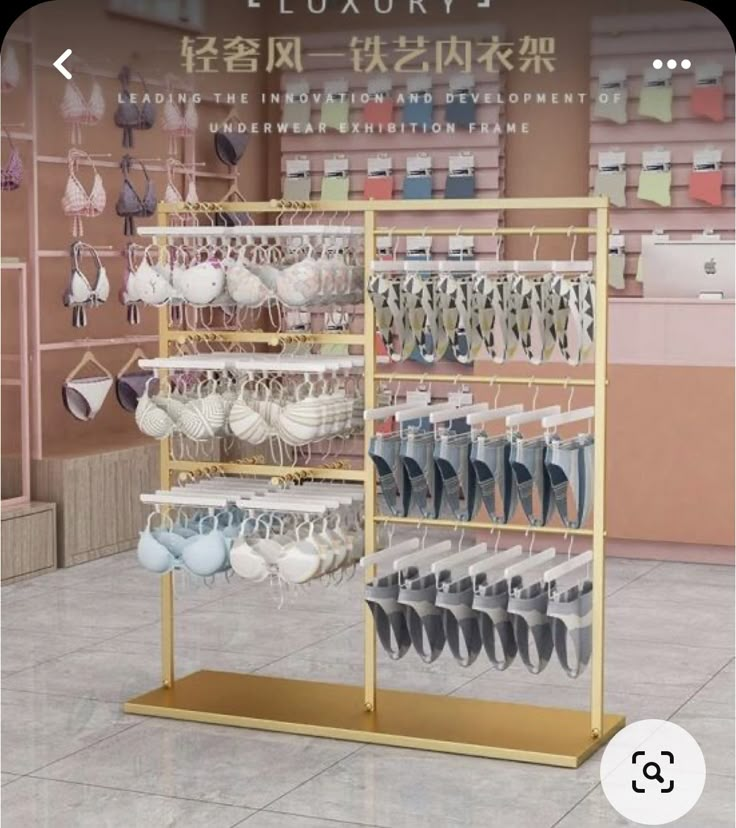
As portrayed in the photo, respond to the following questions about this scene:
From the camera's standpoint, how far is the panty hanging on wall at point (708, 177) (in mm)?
9000

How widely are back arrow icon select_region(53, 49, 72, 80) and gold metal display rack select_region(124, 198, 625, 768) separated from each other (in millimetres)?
2936

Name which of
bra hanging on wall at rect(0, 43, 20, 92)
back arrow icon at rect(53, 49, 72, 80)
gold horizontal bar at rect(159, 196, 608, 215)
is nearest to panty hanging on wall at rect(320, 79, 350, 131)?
back arrow icon at rect(53, 49, 72, 80)

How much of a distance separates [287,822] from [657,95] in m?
6.20

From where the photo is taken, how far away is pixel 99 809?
4043 millimetres

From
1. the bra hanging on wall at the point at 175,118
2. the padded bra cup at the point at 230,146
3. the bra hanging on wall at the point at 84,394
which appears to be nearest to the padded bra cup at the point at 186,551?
the bra hanging on wall at the point at 84,394

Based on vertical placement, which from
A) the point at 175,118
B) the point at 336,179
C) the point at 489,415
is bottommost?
the point at 489,415

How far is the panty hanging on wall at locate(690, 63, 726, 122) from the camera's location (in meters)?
8.97

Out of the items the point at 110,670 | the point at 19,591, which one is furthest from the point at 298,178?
the point at 110,670

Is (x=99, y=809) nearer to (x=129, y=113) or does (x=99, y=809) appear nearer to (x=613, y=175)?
(x=129, y=113)

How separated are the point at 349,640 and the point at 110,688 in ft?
3.53

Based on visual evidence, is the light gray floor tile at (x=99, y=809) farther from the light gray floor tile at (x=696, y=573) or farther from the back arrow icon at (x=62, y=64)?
the back arrow icon at (x=62, y=64)

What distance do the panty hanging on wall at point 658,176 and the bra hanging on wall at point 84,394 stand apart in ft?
11.4

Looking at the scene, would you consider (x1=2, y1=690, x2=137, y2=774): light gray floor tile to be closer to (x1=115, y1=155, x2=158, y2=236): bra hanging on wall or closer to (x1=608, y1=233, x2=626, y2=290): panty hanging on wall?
(x1=115, y1=155, x2=158, y2=236): bra hanging on wall

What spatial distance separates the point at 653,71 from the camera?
909 cm
